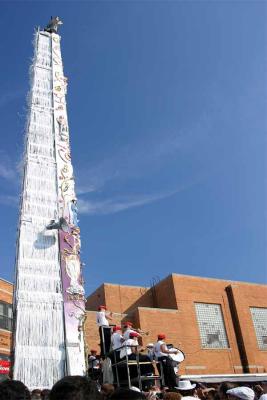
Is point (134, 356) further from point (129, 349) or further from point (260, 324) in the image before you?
point (260, 324)

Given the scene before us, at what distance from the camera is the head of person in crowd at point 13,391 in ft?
10.5

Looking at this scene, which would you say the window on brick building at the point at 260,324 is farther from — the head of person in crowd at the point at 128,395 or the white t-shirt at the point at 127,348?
the head of person in crowd at the point at 128,395

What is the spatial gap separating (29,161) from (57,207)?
65.6 inches

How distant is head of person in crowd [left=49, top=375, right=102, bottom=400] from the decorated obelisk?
747 cm

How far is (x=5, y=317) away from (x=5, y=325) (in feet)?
1.68

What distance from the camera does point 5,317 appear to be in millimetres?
24969

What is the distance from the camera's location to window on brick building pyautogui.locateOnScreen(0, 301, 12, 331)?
2453 centimetres

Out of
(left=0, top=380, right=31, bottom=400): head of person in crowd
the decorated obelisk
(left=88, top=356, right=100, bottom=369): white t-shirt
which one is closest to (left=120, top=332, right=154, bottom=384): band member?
the decorated obelisk

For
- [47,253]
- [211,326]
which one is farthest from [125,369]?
[211,326]

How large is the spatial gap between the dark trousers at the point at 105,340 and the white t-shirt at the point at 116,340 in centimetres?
46

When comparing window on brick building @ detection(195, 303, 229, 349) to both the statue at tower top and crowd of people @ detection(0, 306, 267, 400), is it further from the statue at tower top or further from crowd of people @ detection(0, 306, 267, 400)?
the statue at tower top

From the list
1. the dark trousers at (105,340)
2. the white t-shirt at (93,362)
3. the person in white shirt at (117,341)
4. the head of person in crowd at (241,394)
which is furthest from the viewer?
the white t-shirt at (93,362)

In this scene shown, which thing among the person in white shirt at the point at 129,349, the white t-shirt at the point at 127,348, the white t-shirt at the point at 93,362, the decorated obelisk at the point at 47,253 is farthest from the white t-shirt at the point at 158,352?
the white t-shirt at the point at 93,362

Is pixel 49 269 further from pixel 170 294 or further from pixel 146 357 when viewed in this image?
pixel 170 294
